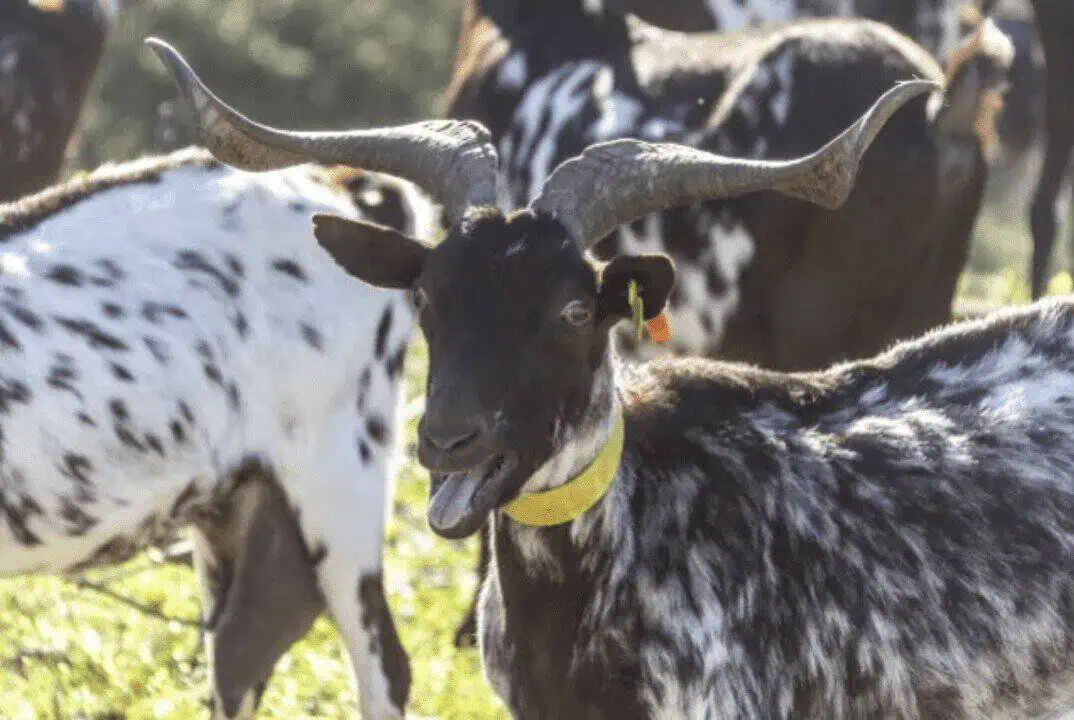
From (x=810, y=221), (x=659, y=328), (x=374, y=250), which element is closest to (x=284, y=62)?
(x=810, y=221)

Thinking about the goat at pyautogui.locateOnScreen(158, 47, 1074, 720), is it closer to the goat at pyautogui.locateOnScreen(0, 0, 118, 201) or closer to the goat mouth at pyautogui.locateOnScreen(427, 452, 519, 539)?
the goat mouth at pyautogui.locateOnScreen(427, 452, 519, 539)

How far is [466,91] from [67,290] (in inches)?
107

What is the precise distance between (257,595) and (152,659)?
31.1 inches

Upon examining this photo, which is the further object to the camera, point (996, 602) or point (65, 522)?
point (65, 522)

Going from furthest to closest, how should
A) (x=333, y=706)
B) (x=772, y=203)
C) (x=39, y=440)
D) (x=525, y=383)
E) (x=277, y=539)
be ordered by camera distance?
(x=772, y=203) < (x=333, y=706) < (x=277, y=539) < (x=39, y=440) < (x=525, y=383)

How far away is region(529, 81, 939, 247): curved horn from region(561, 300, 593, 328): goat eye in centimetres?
23

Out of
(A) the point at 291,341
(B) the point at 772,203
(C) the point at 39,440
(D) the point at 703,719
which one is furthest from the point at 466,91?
(D) the point at 703,719

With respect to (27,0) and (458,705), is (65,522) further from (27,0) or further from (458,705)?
(27,0)

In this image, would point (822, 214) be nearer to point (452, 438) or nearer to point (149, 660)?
point (149, 660)

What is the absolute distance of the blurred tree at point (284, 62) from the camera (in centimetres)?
1944

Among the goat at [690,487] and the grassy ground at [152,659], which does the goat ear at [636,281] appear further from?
the grassy ground at [152,659]

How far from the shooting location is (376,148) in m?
5.18

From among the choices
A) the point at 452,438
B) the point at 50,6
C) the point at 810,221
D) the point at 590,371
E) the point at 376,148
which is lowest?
the point at 452,438

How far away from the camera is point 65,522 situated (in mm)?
5914
